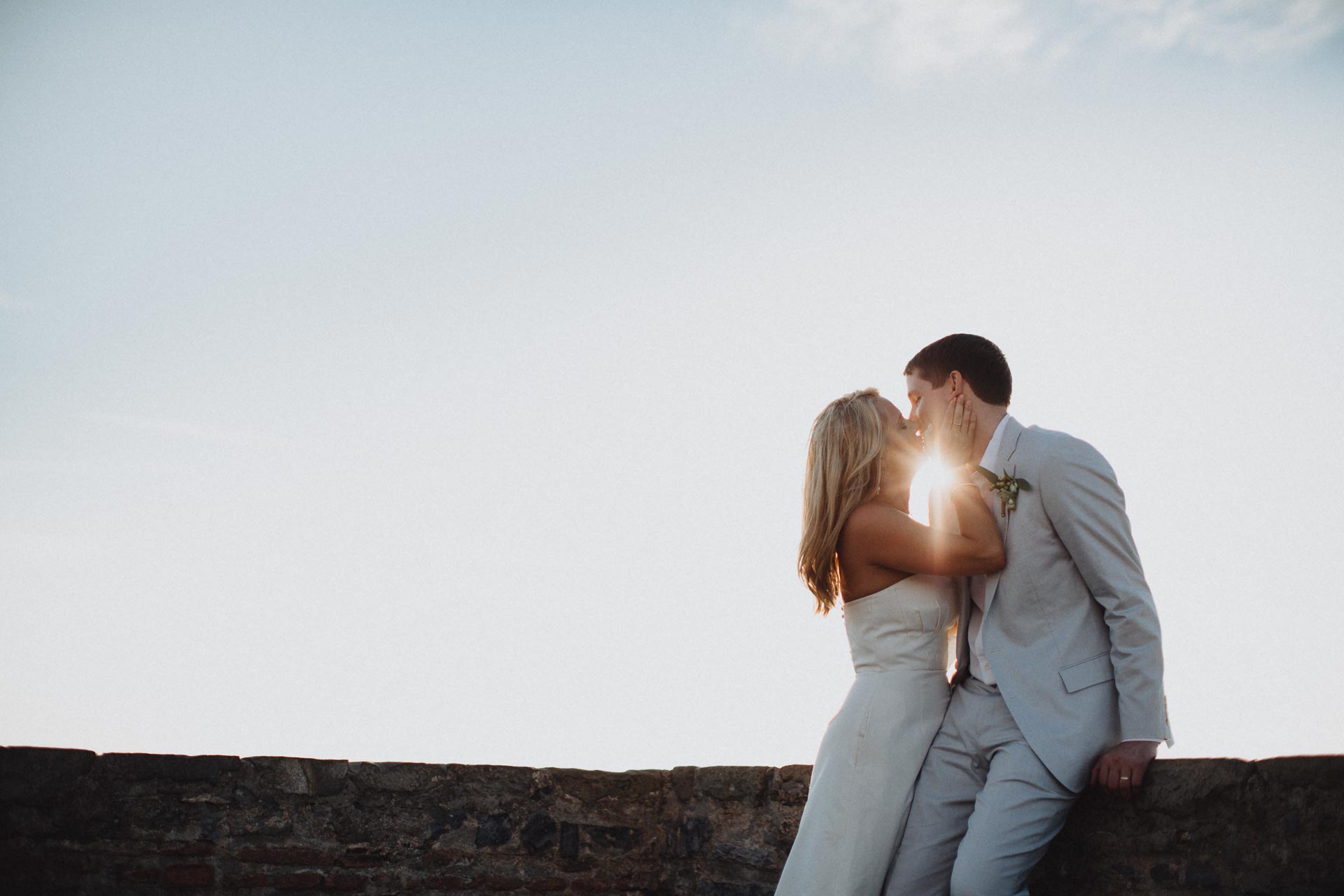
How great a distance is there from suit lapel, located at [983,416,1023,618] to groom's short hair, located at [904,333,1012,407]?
6.4 inches

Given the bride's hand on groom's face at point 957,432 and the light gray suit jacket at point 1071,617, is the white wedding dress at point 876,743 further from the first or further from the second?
the bride's hand on groom's face at point 957,432

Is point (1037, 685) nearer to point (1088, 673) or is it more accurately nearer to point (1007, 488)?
point (1088, 673)

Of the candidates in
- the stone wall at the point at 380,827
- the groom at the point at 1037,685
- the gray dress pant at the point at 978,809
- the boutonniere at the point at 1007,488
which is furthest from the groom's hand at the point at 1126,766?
the stone wall at the point at 380,827

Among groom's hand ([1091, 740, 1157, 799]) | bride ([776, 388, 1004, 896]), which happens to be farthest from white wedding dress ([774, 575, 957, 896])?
groom's hand ([1091, 740, 1157, 799])

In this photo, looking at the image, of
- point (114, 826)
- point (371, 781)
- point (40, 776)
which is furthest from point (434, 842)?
point (40, 776)

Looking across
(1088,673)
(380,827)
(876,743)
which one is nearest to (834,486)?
(876,743)

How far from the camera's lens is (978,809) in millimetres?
2590

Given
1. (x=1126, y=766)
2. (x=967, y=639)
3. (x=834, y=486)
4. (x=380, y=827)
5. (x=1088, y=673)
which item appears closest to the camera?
(x=1126, y=766)

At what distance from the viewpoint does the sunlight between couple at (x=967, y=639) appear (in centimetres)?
253

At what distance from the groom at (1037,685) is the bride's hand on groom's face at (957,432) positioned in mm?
58

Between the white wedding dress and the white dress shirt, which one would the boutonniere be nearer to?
Result: the white dress shirt

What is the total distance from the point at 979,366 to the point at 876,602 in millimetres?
836

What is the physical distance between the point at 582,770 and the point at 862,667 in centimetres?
148

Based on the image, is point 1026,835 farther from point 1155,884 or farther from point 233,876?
point 233,876
